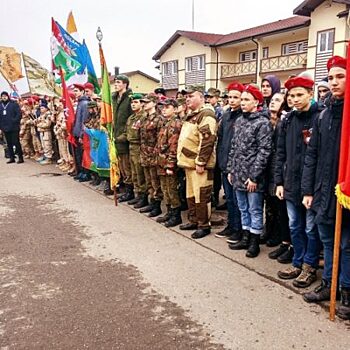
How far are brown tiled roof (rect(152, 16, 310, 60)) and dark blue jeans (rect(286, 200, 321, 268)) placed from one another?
23.2 meters

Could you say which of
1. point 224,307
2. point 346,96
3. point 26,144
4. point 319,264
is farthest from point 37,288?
point 26,144

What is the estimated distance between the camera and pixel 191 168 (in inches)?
197

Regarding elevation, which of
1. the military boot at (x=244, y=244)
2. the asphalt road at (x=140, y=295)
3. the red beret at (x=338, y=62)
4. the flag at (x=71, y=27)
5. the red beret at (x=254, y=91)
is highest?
the flag at (x=71, y=27)

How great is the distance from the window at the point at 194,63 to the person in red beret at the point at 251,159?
2931 cm

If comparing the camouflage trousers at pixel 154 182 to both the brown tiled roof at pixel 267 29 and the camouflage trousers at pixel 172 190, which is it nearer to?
the camouflage trousers at pixel 172 190

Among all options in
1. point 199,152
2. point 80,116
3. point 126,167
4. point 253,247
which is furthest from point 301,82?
point 80,116

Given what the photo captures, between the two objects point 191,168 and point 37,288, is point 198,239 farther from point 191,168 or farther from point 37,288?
point 37,288

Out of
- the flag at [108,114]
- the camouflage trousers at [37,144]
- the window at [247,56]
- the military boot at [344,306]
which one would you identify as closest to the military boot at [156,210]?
the flag at [108,114]

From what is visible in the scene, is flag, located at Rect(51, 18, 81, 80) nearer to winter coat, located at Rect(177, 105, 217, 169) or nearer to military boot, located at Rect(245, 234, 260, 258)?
winter coat, located at Rect(177, 105, 217, 169)

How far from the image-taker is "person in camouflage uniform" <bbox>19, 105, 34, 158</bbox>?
12.1 meters

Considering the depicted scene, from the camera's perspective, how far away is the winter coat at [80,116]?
8250mm

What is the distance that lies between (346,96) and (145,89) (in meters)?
41.7

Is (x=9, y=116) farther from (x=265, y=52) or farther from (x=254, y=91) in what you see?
(x=265, y=52)

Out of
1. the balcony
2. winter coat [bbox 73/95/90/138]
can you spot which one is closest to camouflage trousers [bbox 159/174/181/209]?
winter coat [bbox 73/95/90/138]
